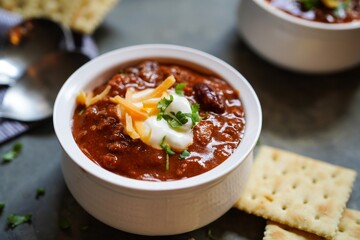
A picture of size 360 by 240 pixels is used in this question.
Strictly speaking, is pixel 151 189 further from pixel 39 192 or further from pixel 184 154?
pixel 39 192

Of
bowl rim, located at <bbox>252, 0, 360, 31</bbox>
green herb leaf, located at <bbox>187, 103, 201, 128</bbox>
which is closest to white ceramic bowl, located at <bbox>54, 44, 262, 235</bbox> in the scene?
green herb leaf, located at <bbox>187, 103, 201, 128</bbox>

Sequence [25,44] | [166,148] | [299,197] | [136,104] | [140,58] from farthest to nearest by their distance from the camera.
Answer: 1. [25,44]
2. [140,58]
3. [299,197]
4. [136,104]
5. [166,148]

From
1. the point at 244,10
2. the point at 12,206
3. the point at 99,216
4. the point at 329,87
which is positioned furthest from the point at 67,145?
the point at 329,87

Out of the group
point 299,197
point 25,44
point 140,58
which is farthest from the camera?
point 25,44

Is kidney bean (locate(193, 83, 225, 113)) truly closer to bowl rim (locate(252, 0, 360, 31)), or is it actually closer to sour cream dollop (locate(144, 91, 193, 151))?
sour cream dollop (locate(144, 91, 193, 151))

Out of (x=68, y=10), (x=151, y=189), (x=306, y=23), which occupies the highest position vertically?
(x=306, y=23)

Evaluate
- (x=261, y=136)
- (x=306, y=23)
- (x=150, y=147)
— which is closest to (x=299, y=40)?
(x=306, y=23)

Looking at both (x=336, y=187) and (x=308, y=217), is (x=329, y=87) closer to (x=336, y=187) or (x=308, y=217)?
(x=336, y=187)

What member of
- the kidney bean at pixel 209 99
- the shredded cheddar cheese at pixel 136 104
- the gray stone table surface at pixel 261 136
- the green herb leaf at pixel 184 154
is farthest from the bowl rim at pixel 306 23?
the green herb leaf at pixel 184 154
